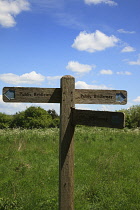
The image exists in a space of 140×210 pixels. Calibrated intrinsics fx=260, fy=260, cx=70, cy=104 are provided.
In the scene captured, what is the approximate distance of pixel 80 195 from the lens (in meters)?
7.64

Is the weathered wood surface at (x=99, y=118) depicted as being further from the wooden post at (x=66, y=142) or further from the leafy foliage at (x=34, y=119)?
the leafy foliage at (x=34, y=119)

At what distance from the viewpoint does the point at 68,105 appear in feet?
16.0

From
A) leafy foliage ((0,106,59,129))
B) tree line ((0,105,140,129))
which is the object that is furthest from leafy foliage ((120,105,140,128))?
leafy foliage ((0,106,59,129))

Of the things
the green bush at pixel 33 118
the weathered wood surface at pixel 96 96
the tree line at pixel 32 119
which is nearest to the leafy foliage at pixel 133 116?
the tree line at pixel 32 119

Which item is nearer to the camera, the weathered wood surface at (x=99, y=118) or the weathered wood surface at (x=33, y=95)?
the weathered wood surface at (x=99, y=118)

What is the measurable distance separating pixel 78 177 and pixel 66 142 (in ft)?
15.9

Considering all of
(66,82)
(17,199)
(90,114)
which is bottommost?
(17,199)

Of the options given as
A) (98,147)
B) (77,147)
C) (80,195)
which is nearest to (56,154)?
(77,147)

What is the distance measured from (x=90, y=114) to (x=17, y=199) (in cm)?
425

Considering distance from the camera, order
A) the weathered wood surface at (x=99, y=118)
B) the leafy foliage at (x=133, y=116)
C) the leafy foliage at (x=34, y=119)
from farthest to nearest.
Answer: the leafy foliage at (x=133, y=116), the leafy foliage at (x=34, y=119), the weathered wood surface at (x=99, y=118)

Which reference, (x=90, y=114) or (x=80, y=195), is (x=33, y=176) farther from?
(x=90, y=114)

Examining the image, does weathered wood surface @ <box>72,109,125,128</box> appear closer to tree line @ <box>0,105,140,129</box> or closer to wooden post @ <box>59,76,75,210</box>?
wooden post @ <box>59,76,75,210</box>

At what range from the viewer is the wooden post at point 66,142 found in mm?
4855

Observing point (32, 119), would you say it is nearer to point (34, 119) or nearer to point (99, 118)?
point (34, 119)
